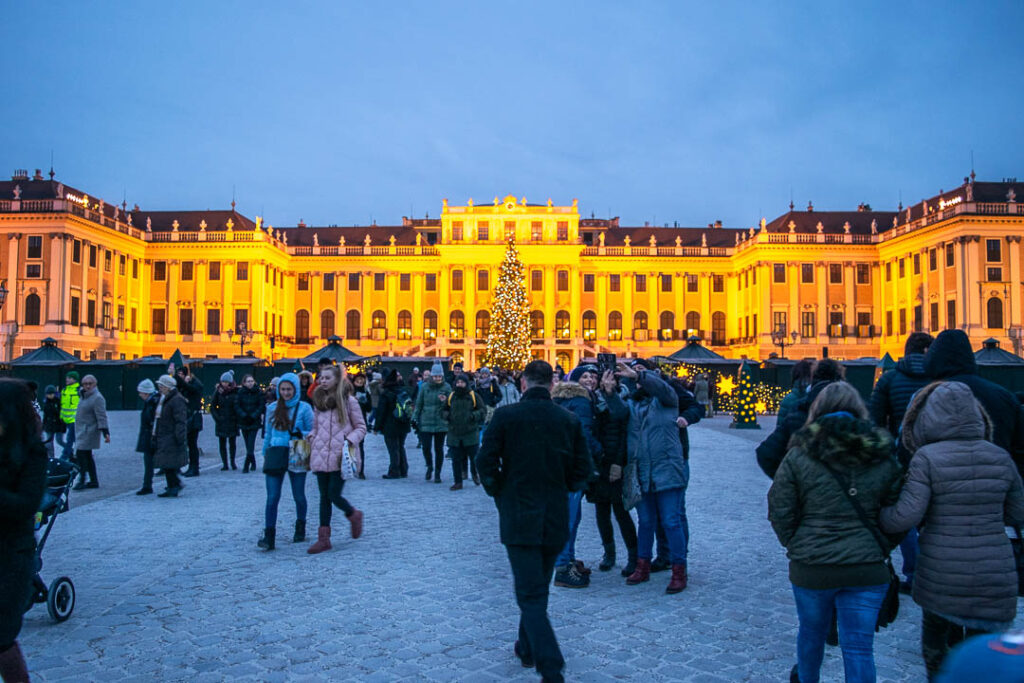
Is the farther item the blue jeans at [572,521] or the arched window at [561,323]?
the arched window at [561,323]

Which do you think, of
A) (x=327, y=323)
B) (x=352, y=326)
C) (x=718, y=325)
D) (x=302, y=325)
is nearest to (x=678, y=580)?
(x=352, y=326)

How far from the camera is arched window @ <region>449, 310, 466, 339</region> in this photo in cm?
6241

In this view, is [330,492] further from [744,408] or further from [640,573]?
[744,408]

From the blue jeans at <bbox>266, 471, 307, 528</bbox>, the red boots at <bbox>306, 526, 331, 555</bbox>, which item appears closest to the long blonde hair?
the blue jeans at <bbox>266, 471, 307, 528</bbox>

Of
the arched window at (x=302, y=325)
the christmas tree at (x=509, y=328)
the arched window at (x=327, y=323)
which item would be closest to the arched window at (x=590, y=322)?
the arched window at (x=327, y=323)

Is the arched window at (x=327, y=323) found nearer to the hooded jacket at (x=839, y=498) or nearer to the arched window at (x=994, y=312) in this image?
the arched window at (x=994, y=312)

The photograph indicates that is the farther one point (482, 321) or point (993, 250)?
point (482, 321)

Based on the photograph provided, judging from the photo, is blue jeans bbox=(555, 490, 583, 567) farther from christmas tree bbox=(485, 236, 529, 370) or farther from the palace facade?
the palace facade

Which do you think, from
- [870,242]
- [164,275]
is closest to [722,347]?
[870,242]

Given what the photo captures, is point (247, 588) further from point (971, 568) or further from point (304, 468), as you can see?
point (971, 568)

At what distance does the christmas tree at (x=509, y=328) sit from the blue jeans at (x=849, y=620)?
117ft

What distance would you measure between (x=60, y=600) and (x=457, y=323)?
57581 mm

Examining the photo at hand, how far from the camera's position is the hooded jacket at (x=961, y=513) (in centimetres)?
342

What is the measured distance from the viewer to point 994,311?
4894cm
